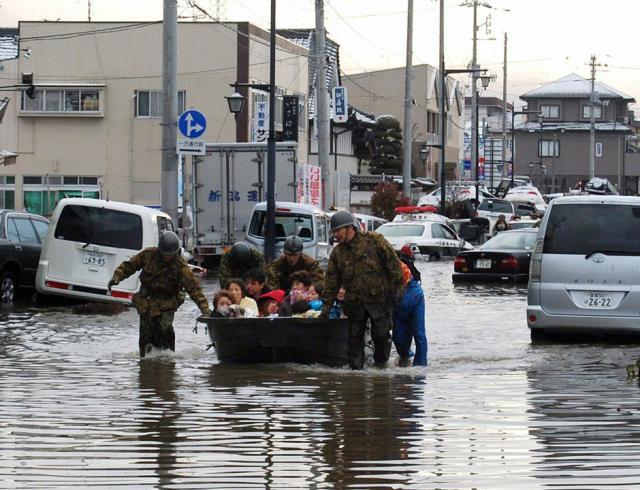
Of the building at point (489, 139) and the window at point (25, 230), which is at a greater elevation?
the building at point (489, 139)

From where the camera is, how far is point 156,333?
1542 centimetres

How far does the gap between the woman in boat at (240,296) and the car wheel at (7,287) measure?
351 inches

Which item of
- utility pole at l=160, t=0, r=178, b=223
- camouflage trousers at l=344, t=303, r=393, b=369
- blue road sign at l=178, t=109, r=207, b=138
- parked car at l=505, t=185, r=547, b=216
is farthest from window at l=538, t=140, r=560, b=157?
camouflage trousers at l=344, t=303, r=393, b=369

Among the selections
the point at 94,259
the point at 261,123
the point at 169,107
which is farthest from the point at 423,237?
the point at 94,259

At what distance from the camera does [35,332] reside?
18891 mm

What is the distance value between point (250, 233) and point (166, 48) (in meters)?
4.93

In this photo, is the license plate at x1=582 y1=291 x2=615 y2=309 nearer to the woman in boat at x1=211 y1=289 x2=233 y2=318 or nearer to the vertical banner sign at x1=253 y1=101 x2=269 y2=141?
the woman in boat at x1=211 y1=289 x2=233 y2=318

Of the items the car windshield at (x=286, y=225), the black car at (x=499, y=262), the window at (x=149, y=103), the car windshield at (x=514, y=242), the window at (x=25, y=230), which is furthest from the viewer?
the window at (x=149, y=103)

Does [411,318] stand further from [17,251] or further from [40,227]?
[40,227]

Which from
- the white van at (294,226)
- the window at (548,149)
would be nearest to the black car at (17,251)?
the white van at (294,226)

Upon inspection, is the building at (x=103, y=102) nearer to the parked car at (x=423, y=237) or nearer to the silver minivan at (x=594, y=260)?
the parked car at (x=423, y=237)

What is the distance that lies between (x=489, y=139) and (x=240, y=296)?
107m

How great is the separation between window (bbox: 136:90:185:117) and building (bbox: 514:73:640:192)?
62.0m

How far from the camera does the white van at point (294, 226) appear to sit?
30984 millimetres
